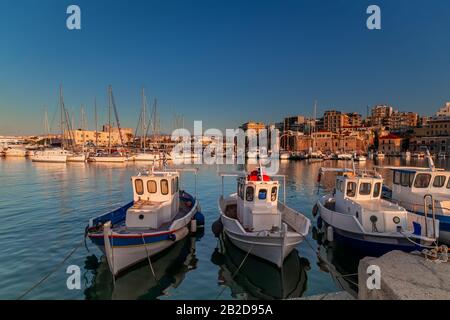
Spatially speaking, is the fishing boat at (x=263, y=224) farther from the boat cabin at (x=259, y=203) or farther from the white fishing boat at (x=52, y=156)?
the white fishing boat at (x=52, y=156)

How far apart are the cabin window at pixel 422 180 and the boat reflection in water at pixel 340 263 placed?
7.51 m

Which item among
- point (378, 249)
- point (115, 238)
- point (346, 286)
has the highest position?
point (115, 238)

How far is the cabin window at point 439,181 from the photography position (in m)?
19.9

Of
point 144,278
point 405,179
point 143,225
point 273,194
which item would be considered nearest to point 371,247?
point 273,194

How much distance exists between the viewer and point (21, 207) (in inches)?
1133

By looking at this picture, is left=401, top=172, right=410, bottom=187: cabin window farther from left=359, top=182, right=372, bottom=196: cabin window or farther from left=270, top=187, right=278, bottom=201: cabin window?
left=270, top=187, right=278, bottom=201: cabin window

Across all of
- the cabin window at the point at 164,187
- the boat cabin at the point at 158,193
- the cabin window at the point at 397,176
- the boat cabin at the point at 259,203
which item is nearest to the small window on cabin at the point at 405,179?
the cabin window at the point at 397,176

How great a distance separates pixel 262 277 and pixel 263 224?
274 centimetres

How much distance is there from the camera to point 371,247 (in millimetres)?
15422

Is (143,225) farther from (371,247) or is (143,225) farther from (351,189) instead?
(351,189)

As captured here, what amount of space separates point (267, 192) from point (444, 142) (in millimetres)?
170818

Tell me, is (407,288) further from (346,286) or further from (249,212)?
(249,212)
